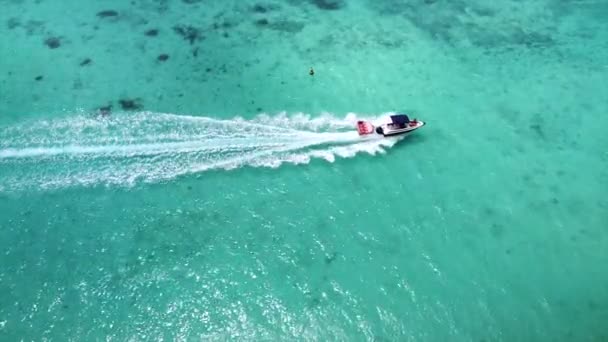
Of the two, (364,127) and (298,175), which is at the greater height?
(364,127)

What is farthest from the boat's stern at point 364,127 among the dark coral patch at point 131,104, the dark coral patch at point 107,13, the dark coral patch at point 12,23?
the dark coral patch at point 12,23

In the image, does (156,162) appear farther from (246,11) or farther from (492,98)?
(492,98)

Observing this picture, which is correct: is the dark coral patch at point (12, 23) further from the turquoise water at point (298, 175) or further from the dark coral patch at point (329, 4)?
the dark coral patch at point (329, 4)

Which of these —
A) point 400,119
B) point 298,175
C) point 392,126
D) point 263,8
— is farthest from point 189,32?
point 400,119

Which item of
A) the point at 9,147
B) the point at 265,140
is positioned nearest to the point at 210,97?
the point at 265,140

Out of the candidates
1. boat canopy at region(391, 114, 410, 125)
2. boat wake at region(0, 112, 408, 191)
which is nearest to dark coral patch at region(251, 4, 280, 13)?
boat wake at region(0, 112, 408, 191)

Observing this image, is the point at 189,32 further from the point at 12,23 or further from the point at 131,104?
the point at 12,23
